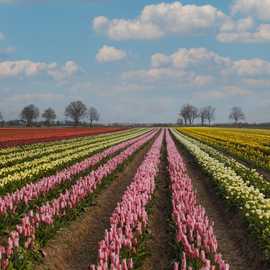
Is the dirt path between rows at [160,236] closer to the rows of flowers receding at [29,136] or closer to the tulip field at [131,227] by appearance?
the tulip field at [131,227]

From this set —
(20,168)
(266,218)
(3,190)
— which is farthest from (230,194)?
(20,168)

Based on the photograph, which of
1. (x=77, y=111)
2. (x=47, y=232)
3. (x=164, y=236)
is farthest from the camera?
(x=77, y=111)

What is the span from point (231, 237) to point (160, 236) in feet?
6.09

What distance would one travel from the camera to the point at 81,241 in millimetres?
9875

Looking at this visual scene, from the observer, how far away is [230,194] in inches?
531

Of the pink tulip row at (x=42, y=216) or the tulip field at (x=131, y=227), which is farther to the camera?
the tulip field at (x=131, y=227)

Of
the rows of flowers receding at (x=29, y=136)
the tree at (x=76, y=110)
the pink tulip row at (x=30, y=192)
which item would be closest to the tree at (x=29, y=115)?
the tree at (x=76, y=110)

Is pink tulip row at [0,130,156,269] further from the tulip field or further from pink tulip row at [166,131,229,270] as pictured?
pink tulip row at [166,131,229,270]

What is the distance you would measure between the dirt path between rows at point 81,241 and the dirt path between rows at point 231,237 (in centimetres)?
300

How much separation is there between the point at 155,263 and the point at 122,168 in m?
13.2

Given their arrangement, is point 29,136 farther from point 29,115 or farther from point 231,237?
point 29,115

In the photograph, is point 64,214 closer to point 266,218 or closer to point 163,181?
point 266,218

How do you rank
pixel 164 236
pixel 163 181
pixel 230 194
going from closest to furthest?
pixel 164 236
pixel 230 194
pixel 163 181

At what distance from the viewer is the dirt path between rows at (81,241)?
8.34 m
